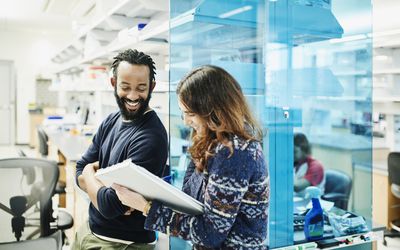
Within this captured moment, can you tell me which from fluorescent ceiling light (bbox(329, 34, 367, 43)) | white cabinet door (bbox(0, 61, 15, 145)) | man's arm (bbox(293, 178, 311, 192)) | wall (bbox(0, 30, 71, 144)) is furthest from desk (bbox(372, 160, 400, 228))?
white cabinet door (bbox(0, 61, 15, 145))

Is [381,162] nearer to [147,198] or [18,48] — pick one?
[147,198]

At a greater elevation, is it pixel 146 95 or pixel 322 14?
pixel 322 14

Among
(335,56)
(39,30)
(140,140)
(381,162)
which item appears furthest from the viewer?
(39,30)

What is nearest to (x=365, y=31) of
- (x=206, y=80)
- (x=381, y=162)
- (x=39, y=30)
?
(x=206, y=80)

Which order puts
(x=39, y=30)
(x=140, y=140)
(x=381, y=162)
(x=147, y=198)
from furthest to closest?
1. (x=39, y=30)
2. (x=381, y=162)
3. (x=140, y=140)
4. (x=147, y=198)

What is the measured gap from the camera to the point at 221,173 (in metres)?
1.12

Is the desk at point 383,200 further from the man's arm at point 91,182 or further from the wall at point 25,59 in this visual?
the wall at point 25,59

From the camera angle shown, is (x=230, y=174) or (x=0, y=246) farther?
(x=0, y=246)

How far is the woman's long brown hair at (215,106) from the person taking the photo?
1.18 meters

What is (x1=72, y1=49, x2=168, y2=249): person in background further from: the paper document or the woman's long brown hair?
the woman's long brown hair

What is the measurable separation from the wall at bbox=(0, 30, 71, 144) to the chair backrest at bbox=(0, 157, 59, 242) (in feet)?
26.8

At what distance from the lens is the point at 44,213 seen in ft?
7.72

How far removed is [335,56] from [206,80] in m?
1.13

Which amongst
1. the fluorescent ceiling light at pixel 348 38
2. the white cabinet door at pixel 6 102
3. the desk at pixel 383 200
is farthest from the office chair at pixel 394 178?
the white cabinet door at pixel 6 102
